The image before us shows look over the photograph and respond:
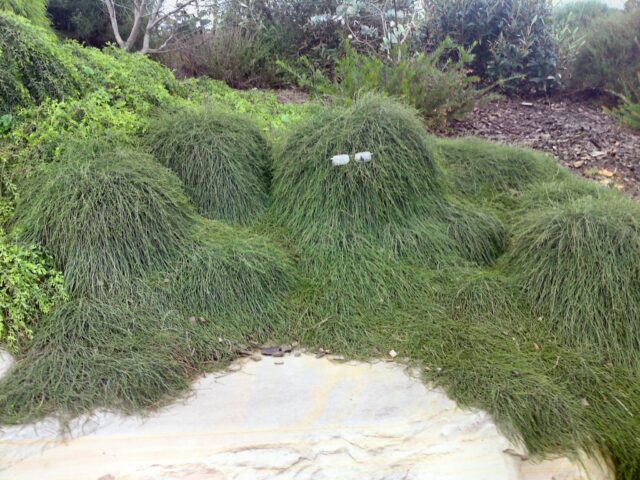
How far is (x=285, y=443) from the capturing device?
2.31 meters

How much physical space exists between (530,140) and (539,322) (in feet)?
9.06

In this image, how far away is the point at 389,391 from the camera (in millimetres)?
2600

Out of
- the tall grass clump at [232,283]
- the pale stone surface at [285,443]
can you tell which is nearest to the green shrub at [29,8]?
the tall grass clump at [232,283]

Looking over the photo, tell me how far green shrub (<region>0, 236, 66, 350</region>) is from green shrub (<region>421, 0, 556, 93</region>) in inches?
200

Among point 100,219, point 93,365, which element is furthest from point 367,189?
point 93,365

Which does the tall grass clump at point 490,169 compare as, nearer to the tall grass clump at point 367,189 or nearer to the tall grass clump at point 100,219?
the tall grass clump at point 367,189

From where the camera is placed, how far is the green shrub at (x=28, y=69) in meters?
3.60

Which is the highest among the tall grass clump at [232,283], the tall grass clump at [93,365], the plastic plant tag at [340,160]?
the plastic plant tag at [340,160]

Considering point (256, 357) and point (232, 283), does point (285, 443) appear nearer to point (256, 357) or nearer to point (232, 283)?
point (256, 357)

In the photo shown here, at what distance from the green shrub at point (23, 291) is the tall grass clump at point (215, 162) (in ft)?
3.22

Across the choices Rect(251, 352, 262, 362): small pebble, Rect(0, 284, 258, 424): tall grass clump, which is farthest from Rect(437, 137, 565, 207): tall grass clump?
Rect(0, 284, 258, 424): tall grass clump

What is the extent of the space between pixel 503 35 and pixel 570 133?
181cm

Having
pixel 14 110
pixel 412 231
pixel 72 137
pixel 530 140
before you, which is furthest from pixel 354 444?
pixel 530 140

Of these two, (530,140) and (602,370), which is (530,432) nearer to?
(602,370)
